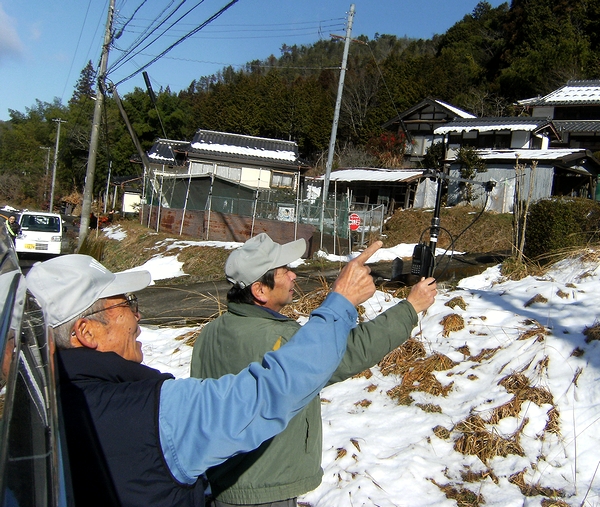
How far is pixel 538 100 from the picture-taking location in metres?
35.4

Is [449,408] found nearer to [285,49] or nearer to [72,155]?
[72,155]

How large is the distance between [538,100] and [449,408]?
35.5 meters

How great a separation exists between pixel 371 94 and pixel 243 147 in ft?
75.6

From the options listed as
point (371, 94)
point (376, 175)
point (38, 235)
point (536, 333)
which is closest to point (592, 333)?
point (536, 333)

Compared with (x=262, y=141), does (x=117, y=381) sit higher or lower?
lower

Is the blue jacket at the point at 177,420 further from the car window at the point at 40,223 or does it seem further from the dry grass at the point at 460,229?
the car window at the point at 40,223

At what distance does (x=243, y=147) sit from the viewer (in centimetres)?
3359

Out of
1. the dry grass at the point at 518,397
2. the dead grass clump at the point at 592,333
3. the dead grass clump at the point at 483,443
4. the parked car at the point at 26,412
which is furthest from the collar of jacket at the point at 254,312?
the dead grass clump at the point at 592,333

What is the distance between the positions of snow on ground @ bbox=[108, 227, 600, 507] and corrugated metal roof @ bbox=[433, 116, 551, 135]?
25.9 metres

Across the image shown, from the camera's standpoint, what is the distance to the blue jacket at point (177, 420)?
4.66 feet

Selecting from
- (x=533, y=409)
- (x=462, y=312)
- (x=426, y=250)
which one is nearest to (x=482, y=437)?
(x=533, y=409)

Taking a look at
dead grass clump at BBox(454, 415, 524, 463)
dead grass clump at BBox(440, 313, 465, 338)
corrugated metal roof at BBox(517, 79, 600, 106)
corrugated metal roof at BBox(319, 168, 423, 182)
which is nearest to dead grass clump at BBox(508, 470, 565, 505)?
dead grass clump at BBox(454, 415, 524, 463)

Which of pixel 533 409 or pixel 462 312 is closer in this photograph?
pixel 533 409

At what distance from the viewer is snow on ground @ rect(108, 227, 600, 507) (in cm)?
376
